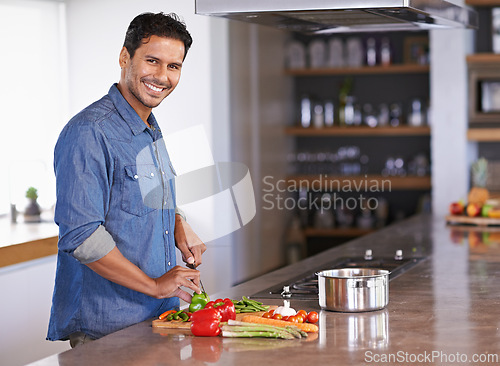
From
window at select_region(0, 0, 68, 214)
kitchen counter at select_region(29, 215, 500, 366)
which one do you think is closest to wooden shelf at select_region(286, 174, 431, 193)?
window at select_region(0, 0, 68, 214)

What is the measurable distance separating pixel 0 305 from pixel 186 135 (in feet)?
5.03

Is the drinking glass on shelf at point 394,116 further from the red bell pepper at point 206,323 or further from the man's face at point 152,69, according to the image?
the red bell pepper at point 206,323

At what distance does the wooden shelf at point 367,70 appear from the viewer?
6.38 m

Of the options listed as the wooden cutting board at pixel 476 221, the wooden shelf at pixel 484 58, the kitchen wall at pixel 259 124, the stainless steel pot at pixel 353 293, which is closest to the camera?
the stainless steel pot at pixel 353 293

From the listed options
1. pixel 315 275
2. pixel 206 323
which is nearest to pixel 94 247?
pixel 206 323

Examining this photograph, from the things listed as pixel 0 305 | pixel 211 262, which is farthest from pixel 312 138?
pixel 0 305

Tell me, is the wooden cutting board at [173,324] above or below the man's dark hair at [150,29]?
below

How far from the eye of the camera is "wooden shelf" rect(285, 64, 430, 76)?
20.9 ft

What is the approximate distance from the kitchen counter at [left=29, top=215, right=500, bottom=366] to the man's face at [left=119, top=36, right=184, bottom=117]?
628mm

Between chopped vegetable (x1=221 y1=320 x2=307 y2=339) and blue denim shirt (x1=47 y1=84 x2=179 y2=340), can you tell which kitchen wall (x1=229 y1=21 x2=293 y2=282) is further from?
chopped vegetable (x1=221 y1=320 x2=307 y2=339)

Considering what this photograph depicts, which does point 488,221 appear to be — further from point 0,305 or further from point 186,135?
point 0,305

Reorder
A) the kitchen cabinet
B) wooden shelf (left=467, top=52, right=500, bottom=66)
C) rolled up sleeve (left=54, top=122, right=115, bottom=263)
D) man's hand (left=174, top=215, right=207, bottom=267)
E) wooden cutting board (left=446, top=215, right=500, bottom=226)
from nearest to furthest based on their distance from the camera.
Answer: rolled up sleeve (left=54, top=122, right=115, bottom=263)
man's hand (left=174, top=215, right=207, bottom=267)
wooden cutting board (left=446, top=215, right=500, bottom=226)
wooden shelf (left=467, top=52, right=500, bottom=66)
the kitchen cabinet

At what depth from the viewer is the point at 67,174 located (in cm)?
196

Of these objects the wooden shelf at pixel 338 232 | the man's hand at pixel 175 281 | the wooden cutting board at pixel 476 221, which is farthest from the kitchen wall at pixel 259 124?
the man's hand at pixel 175 281
